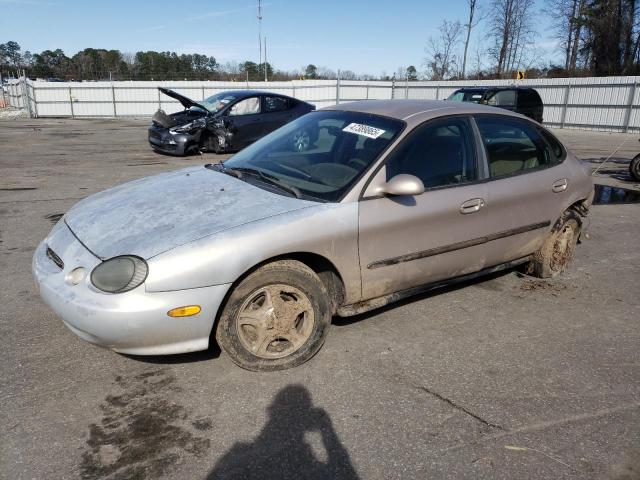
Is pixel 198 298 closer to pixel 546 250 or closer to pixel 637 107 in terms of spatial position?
pixel 546 250

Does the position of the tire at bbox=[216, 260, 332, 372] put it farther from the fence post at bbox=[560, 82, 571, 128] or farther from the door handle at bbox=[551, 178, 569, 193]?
the fence post at bbox=[560, 82, 571, 128]

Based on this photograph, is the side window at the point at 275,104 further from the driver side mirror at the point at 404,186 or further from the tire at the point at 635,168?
the driver side mirror at the point at 404,186

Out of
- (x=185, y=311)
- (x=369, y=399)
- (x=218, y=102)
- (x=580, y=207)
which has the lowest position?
(x=369, y=399)

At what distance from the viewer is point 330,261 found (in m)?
3.07

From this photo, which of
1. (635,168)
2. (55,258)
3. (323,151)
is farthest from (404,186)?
(635,168)

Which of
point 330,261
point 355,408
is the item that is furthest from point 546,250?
point 355,408

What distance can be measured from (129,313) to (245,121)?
1048 cm

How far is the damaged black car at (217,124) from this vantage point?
12.2 m

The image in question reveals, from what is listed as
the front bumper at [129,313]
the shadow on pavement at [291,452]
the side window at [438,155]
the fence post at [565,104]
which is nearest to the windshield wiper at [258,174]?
the side window at [438,155]

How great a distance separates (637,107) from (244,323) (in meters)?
24.6

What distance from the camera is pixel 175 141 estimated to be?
40.1 feet

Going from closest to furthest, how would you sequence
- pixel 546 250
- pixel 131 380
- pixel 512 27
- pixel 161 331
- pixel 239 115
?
pixel 161 331 < pixel 131 380 < pixel 546 250 < pixel 239 115 < pixel 512 27

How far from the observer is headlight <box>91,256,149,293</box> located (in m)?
2.55

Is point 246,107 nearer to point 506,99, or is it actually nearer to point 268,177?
point 268,177
